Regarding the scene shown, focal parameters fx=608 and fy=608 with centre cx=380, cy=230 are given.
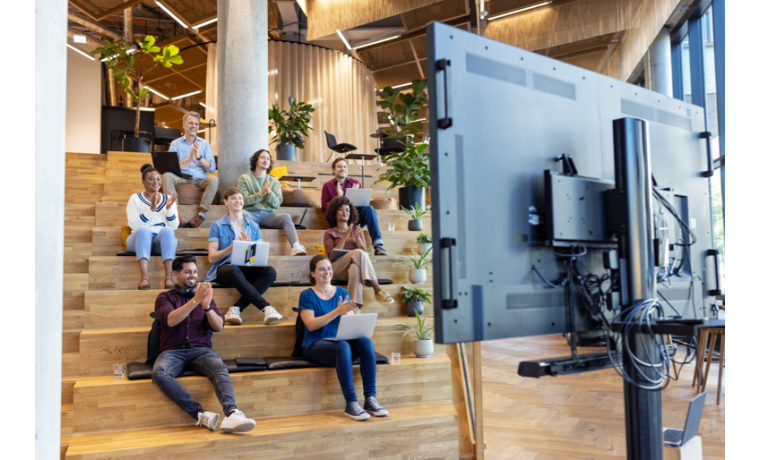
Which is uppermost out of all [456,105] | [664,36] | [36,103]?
[664,36]

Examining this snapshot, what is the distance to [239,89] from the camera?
20.5 ft

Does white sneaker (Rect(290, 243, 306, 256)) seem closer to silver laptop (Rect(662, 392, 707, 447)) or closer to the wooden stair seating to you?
the wooden stair seating

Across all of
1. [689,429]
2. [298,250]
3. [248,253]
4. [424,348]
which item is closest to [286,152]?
[298,250]

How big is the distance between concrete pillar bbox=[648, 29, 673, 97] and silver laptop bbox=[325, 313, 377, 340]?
3.28 meters

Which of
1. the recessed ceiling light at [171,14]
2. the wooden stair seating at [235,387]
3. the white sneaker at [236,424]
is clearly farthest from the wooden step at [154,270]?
the recessed ceiling light at [171,14]

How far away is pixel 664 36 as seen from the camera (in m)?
5.74

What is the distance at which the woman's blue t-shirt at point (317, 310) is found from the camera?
3.96 meters

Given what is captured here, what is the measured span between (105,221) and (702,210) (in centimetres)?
475

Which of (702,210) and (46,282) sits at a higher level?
(702,210)

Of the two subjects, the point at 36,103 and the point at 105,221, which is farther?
the point at 105,221

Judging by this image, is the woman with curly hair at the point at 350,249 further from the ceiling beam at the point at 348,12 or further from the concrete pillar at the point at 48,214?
the ceiling beam at the point at 348,12
